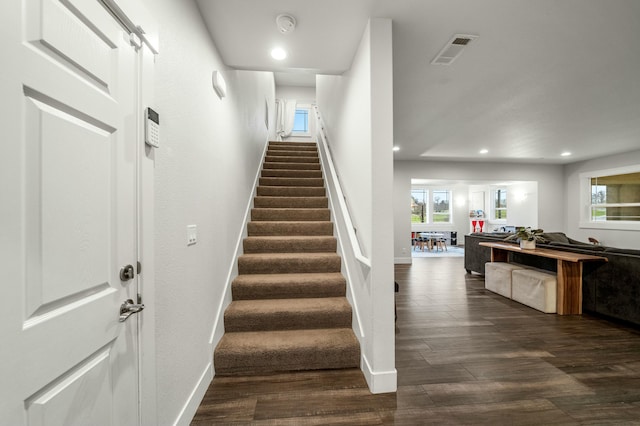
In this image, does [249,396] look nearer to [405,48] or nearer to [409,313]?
[409,313]

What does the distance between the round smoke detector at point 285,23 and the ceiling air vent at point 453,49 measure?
129 cm

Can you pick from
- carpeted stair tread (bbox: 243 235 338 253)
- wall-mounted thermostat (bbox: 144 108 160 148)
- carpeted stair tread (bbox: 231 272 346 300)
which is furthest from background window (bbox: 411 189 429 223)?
wall-mounted thermostat (bbox: 144 108 160 148)

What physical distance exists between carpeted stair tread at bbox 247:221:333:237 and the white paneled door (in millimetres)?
2143

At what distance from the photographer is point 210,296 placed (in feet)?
6.33

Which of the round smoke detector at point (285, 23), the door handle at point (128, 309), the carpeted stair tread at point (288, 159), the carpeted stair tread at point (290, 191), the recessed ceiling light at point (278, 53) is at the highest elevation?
the recessed ceiling light at point (278, 53)

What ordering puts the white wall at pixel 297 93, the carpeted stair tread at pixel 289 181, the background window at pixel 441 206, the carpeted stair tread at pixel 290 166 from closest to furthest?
the carpeted stair tread at pixel 289 181 < the carpeted stair tread at pixel 290 166 < the white wall at pixel 297 93 < the background window at pixel 441 206

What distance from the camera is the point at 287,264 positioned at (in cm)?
269

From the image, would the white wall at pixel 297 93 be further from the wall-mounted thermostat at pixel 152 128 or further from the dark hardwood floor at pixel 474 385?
the wall-mounted thermostat at pixel 152 128

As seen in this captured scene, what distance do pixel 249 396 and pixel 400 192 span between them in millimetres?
6057

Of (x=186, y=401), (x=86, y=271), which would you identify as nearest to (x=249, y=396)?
(x=186, y=401)

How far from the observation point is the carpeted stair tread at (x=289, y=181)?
13.6ft

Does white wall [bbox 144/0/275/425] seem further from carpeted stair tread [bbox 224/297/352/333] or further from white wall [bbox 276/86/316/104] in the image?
white wall [bbox 276/86/316/104]

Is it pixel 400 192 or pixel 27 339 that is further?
pixel 400 192

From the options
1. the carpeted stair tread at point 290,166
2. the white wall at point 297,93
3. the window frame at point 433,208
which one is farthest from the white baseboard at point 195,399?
the window frame at point 433,208
